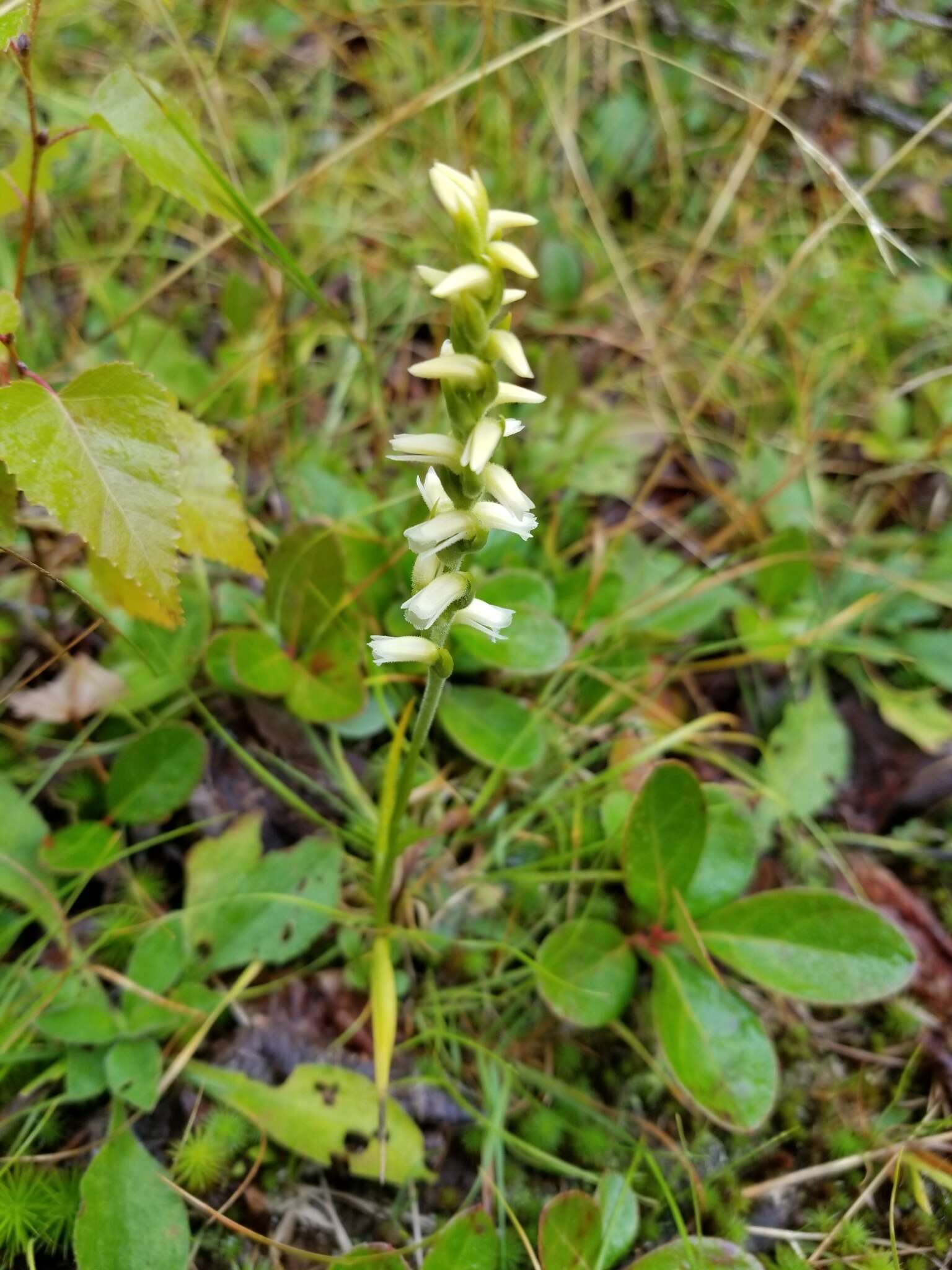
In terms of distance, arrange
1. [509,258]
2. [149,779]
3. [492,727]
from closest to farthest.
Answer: [509,258], [149,779], [492,727]

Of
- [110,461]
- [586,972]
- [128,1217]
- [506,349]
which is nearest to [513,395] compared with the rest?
[506,349]

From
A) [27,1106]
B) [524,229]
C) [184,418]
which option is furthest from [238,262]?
[27,1106]

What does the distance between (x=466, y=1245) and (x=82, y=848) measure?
770mm

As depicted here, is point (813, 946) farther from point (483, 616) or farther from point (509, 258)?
point (509, 258)

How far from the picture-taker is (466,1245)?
1.11 meters

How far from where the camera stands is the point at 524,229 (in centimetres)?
224

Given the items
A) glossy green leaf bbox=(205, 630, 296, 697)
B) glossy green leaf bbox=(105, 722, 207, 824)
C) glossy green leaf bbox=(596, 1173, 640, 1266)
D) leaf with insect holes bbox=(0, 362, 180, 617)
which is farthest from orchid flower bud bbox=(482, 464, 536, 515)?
glossy green leaf bbox=(596, 1173, 640, 1266)

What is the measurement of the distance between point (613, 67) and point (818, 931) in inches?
96.0

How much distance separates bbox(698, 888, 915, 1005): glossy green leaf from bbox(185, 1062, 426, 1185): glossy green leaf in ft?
1.74

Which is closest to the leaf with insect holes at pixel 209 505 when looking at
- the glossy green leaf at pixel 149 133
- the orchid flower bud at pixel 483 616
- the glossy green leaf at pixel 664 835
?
the glossy green leaf at pixel 149 133

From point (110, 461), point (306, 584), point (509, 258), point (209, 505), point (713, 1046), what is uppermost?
point (509, 258)

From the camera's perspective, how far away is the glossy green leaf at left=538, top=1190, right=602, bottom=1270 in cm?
111

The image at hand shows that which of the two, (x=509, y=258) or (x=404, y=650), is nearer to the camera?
(x=509, y=258)

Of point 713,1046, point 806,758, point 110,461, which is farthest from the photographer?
point 806,758
